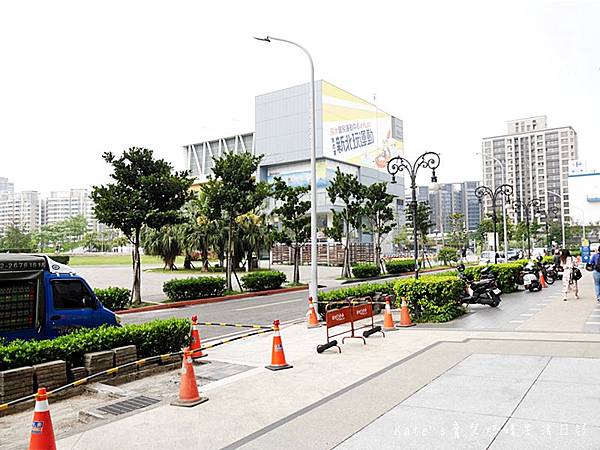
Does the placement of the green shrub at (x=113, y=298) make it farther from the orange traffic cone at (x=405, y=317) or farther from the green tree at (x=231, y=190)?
the orange traffic cone at (x=405, y=317)

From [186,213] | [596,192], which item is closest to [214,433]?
[186,213]

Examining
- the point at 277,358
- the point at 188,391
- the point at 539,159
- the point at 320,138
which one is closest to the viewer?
the point at 188,391

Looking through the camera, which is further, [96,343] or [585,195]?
[585,195]

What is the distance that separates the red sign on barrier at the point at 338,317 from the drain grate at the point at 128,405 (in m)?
4.07

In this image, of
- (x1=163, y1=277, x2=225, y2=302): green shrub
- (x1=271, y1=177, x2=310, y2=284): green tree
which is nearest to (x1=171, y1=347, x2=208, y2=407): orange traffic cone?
(x1=163, y1=277, x2=225, y2=302): green shrub

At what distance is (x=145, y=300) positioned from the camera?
24.7 metres

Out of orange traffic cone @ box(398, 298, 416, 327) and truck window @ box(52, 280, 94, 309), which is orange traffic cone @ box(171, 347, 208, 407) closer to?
truck window @ box(52, 280, 94, 309)

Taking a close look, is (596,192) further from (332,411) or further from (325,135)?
(332,411)

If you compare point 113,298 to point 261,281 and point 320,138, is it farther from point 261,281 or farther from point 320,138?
point 320,138

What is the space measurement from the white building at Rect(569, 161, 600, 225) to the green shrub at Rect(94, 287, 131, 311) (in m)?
100

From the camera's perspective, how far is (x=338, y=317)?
10.9m

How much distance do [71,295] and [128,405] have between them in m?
3.84

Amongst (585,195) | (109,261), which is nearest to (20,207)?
(109,261)

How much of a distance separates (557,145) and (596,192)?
4805 cm
